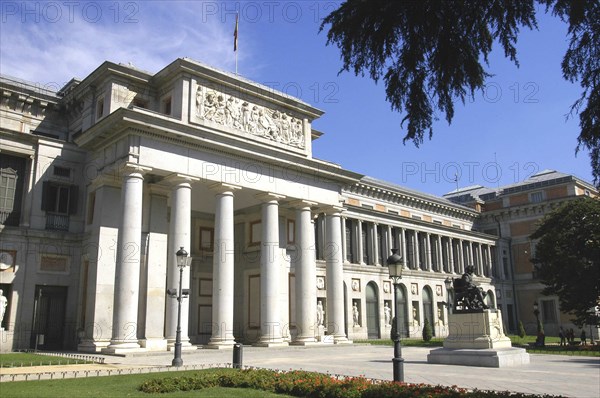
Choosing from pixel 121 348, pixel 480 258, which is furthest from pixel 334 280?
pixel 480 258

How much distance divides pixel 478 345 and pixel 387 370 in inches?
201

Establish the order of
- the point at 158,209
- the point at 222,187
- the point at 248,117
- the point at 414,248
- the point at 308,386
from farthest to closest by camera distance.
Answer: the point at 414,248
the point at 248,117
the point at 158,209
the point at 222,187
the point at 308,386

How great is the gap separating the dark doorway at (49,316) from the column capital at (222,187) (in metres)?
10.4

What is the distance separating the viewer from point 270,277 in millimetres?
32531

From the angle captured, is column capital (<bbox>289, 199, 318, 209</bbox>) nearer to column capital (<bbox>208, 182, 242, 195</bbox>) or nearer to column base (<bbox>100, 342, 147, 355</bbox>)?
column capital (<bbox>208, 182, 242, 195</bbox>)

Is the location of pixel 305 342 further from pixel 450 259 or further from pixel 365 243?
pixel 450 259

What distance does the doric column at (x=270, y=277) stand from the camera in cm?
3175

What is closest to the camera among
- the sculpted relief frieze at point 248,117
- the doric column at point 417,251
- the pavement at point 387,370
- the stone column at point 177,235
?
the pavement at point 387,370

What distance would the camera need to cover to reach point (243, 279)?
122 ft

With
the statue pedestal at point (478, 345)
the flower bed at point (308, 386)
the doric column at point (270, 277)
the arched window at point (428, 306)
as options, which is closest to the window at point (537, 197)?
the arched window at point (428, 306)

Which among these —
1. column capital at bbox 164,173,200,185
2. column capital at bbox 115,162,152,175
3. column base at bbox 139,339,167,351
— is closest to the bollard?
column base at bbox 139,339,167,351

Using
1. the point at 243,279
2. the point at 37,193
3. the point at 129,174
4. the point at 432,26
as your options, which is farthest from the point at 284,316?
the point at 432,26

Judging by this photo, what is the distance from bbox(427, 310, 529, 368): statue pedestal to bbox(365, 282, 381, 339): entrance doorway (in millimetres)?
32728

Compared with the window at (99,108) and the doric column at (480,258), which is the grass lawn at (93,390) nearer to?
the window at (99,108)
